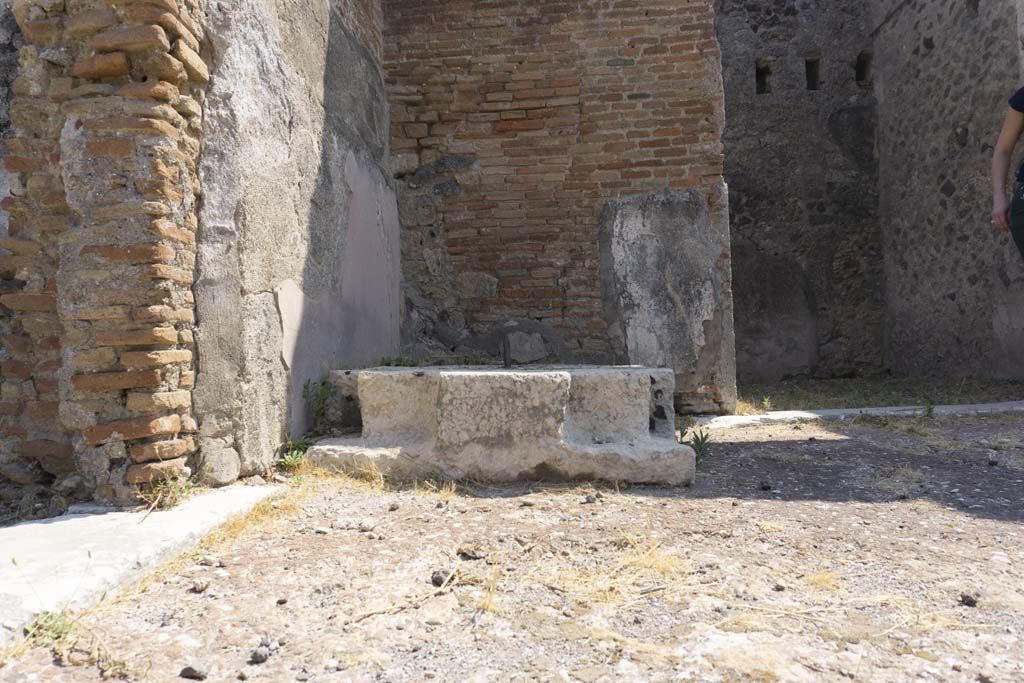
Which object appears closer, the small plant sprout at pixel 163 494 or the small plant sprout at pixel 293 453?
the small plant sprout at pixel 163 494

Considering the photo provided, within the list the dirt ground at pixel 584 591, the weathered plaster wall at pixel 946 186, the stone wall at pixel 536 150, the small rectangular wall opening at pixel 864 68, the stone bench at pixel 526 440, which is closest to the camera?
the dirt ground at pixel 584 591

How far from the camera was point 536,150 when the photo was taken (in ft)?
15.9

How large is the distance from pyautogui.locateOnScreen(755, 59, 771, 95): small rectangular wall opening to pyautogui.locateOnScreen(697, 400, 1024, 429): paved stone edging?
5.28m

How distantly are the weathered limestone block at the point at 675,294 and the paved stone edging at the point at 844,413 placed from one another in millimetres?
201

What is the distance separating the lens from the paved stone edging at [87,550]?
62.8 inches

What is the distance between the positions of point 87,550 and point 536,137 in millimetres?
3835

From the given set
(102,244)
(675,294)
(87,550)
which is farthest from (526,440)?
(675,294)

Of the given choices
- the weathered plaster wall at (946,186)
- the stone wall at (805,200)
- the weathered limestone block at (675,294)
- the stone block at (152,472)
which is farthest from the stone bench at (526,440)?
the stone wall at (805,200)

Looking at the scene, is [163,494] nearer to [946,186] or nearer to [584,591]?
[584,591]

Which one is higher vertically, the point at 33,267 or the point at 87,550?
the point at 33,267

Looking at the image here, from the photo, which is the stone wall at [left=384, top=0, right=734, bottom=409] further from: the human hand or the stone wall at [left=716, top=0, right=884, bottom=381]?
the stone wall at [left=716, top=0, right=884, bottom=381]

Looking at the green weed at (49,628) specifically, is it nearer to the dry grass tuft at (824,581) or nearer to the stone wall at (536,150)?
the dry grass tuft at (824,581)

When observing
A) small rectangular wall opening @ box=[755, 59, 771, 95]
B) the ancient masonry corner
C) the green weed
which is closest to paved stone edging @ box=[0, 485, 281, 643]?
the green weed

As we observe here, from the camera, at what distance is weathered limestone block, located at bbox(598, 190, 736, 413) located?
14.9ft
